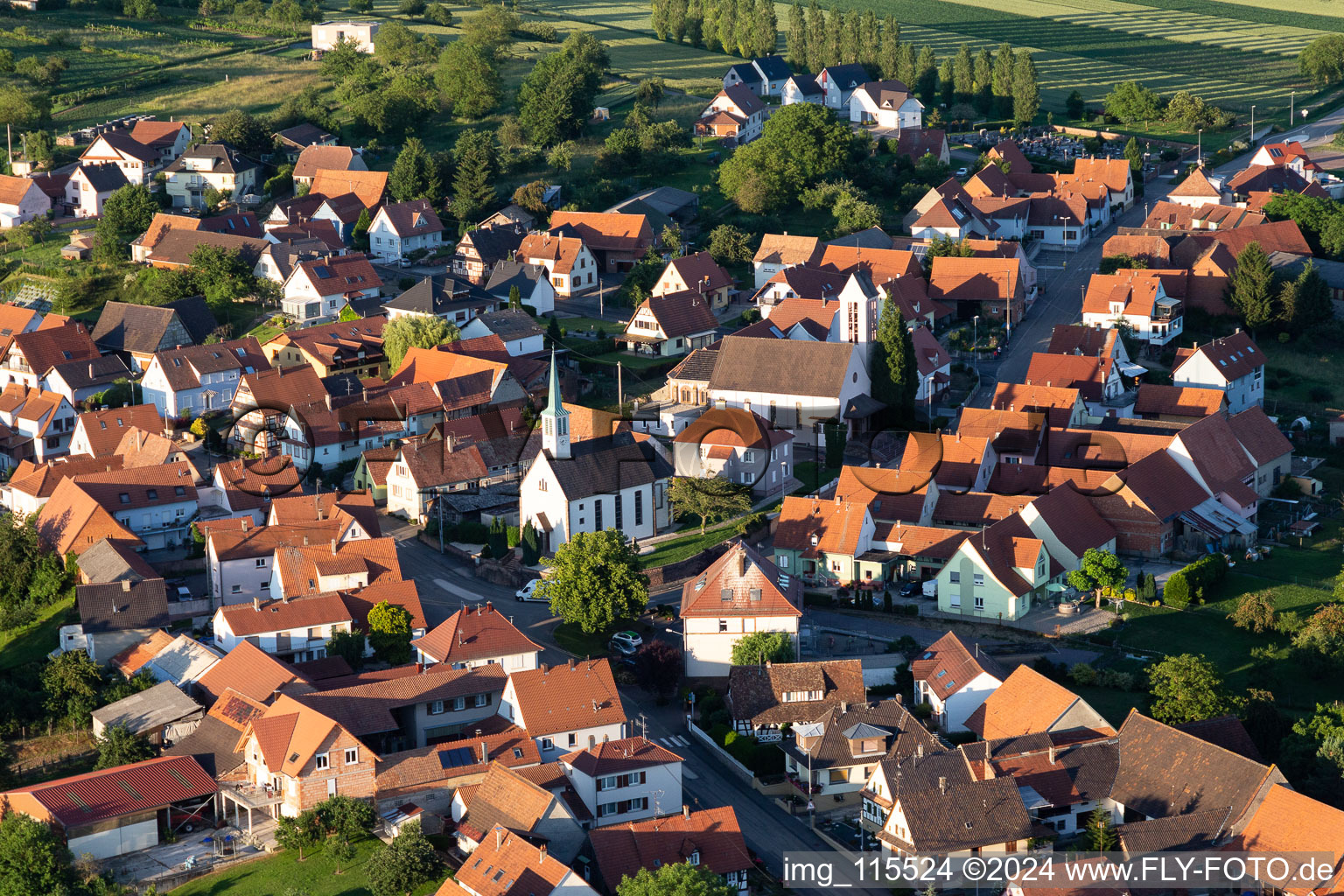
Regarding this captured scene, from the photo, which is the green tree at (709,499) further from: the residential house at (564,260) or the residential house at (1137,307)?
the residential house at (564,260)

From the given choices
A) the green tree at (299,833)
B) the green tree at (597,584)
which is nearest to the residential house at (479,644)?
the green tree at (597,584)

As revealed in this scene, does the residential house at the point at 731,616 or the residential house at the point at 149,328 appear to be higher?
the residential house at the point at 149,328

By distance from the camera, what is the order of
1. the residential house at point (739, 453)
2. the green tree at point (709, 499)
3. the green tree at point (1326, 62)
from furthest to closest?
the green tree at point (1326, 62) → the residential house at point (739, 453) → the green tree at point (709, 499)

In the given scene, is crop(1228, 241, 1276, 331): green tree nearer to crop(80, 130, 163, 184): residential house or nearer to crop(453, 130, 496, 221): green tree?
crop(453, 130, 496, 221): green tree

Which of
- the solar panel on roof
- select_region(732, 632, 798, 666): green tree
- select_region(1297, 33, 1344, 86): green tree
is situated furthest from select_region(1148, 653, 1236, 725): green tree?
select_region(1297, 33, 1344, 86): green tree

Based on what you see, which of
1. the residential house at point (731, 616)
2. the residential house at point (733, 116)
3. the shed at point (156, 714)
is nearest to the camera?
the shed at point (156, 714)

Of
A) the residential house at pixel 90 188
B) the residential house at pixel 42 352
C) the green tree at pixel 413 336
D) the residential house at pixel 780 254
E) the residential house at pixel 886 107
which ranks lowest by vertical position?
the residential house at pixel 42 352
